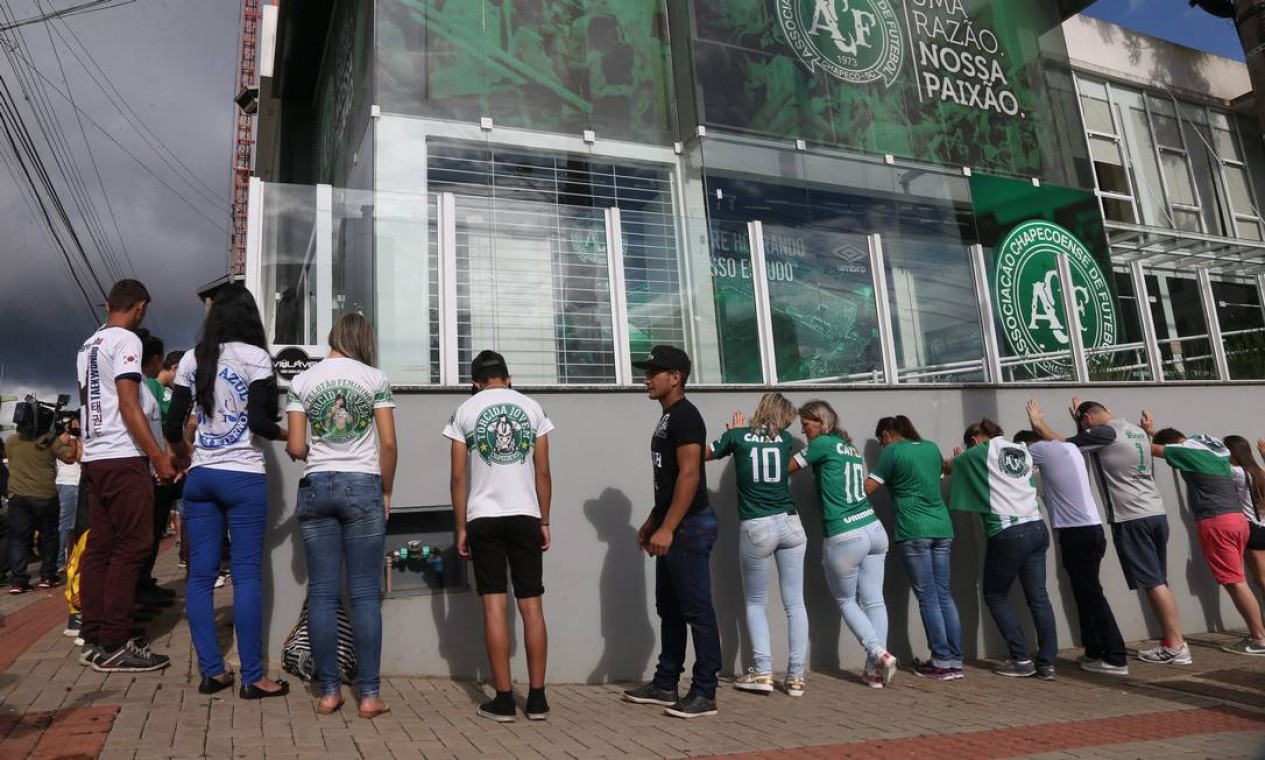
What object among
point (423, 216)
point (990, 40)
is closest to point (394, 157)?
point (423, 216)

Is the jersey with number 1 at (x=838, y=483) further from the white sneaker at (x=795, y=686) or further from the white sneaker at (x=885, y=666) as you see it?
the white sneaker at (x=795, y=686)

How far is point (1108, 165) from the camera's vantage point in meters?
15.8

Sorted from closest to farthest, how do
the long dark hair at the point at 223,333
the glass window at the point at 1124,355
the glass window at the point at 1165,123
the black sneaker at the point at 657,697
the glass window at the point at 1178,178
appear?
1. the long dark hair at the point at 223,333
2. the black sneaker at the point at 657,697
3. the glass window at the point at 1124,355
4. the glass window at the point at 1178,178
5. the glass window at the point at 1165,123

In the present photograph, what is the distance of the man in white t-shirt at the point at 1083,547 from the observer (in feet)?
20.3

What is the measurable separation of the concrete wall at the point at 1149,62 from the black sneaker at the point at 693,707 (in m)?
16.2

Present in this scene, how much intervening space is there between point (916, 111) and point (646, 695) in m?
10.4

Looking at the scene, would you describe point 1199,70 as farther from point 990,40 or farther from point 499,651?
point 499,651

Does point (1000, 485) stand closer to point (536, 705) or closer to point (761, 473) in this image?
point (761, 473)

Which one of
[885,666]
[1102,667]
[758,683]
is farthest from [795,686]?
[1102,667]

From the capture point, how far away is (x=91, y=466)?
4203mm

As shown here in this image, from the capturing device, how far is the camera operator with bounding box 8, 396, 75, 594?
8.02 meters

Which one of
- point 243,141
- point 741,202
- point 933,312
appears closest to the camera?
point 933,312

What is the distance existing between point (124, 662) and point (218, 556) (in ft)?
2.73

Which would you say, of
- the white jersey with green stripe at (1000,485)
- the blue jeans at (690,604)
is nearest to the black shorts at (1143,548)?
the white jersey with green stripe at (1000,485)
